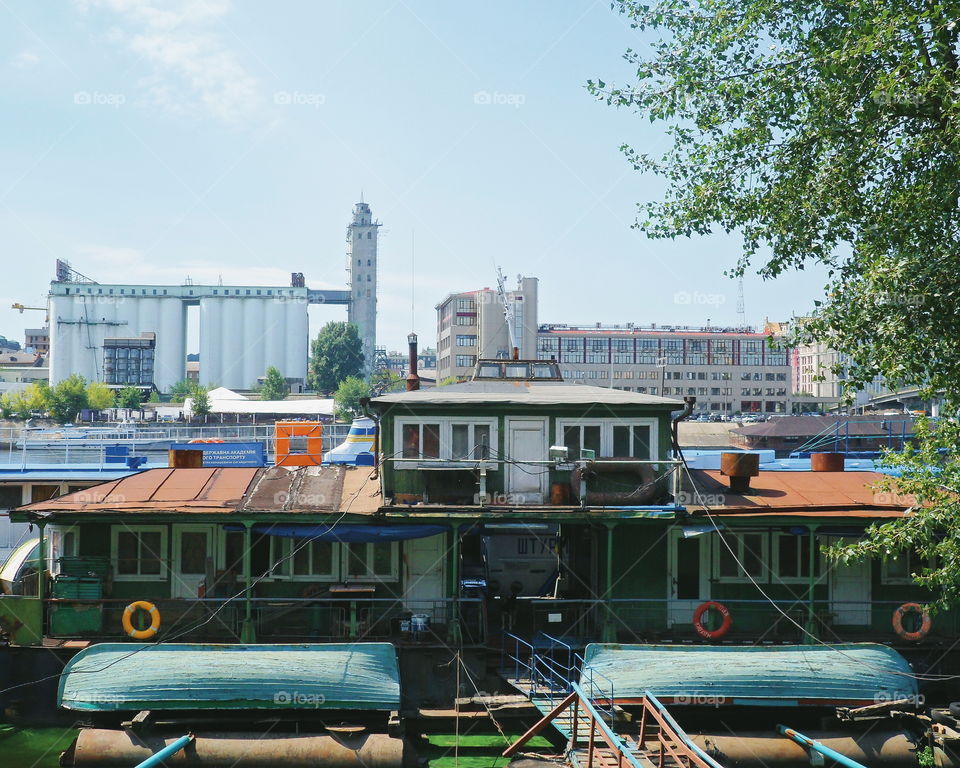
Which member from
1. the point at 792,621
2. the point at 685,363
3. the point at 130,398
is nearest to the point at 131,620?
A: the point at 792,621

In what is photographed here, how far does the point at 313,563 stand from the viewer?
1908cm

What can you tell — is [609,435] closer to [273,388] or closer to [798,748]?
[798,748]

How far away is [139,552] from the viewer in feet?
62.1

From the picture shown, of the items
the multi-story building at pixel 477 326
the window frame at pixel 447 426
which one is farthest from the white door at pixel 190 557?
the multi-story building at pixel 477 326

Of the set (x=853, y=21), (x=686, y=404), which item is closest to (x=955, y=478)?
(x=686, y=404)

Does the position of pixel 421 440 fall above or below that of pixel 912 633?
above

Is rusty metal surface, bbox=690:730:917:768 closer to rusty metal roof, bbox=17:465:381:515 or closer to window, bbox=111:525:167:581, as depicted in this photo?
rusty metal roof, bbox=17:465:381:515

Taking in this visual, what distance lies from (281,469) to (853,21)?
1537cm

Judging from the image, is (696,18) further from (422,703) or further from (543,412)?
(422,703)

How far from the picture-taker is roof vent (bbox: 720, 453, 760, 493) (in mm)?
19406

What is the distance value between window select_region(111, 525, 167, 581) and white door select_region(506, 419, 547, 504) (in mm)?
7811

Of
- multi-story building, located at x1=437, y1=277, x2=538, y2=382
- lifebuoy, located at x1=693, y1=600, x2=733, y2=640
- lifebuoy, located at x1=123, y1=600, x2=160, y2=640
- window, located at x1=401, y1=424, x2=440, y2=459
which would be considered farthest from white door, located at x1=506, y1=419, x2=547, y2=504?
multi-story building, located at x1=437, y1=277, x2=538, y2=382

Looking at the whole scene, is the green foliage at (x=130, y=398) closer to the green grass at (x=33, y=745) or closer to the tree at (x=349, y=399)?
the tree at (x=349, y=399)

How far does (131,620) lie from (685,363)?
125296 millimetres
